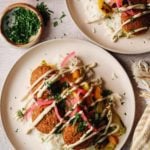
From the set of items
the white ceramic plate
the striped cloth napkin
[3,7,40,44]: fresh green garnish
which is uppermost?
[3,7,40,44]: fresh green garnish

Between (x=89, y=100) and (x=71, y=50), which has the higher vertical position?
(x=71, y=50)

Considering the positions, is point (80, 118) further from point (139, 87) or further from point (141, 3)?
point (141, 3)

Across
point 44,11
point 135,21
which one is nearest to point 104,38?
point 135,21

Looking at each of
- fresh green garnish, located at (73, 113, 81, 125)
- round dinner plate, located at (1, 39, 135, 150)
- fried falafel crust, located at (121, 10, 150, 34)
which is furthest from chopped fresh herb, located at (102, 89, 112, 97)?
fried falafel crust, located at (121, 10, 150, 34)

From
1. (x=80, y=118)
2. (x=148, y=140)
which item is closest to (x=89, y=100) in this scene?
(x=80, y=118)

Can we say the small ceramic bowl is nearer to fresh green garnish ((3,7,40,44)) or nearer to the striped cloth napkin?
fresh green garnish ((3,7,40,44))

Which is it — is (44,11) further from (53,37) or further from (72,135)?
(72,135)
